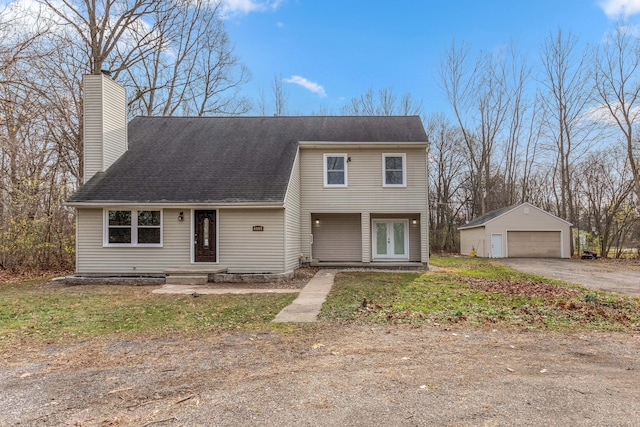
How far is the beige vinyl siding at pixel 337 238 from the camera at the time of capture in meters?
15.6

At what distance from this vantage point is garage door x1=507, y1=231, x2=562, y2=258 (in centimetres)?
2377

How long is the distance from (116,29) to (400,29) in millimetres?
13165

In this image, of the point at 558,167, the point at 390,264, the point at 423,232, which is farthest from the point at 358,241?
the point at 558,167

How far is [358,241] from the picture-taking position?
51.2ft

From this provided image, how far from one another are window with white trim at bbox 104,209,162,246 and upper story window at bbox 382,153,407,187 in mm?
7985

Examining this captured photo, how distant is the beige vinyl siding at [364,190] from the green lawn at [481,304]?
12.1 feet

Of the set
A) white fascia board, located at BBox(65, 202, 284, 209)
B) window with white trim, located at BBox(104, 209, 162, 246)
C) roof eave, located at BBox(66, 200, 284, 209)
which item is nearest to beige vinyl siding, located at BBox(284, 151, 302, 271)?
white fascia board, located at BBox(65, 202, 284, 209)

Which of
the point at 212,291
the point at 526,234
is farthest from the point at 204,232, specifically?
the point at 526,234

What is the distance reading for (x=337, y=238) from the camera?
15703mm

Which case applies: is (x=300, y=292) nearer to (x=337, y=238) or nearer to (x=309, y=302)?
(x=309, y=302)

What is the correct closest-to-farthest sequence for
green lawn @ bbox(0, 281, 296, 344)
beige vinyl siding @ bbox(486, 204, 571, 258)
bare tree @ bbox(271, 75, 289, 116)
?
green lawn @ bbox(0, 281, 296, 344)
beige vinyl siding @ bbox(486, 204, 571, 258)
bare tree @ bbox(271, 75, 289, 116)

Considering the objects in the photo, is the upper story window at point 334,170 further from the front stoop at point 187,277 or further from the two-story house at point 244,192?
→ the front stoop at point 187,277

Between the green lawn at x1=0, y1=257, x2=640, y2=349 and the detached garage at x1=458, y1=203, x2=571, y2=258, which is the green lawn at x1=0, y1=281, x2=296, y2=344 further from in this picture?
the detached garage at x1=458, y1=203, x2=571, y2=258

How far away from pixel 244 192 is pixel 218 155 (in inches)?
111
